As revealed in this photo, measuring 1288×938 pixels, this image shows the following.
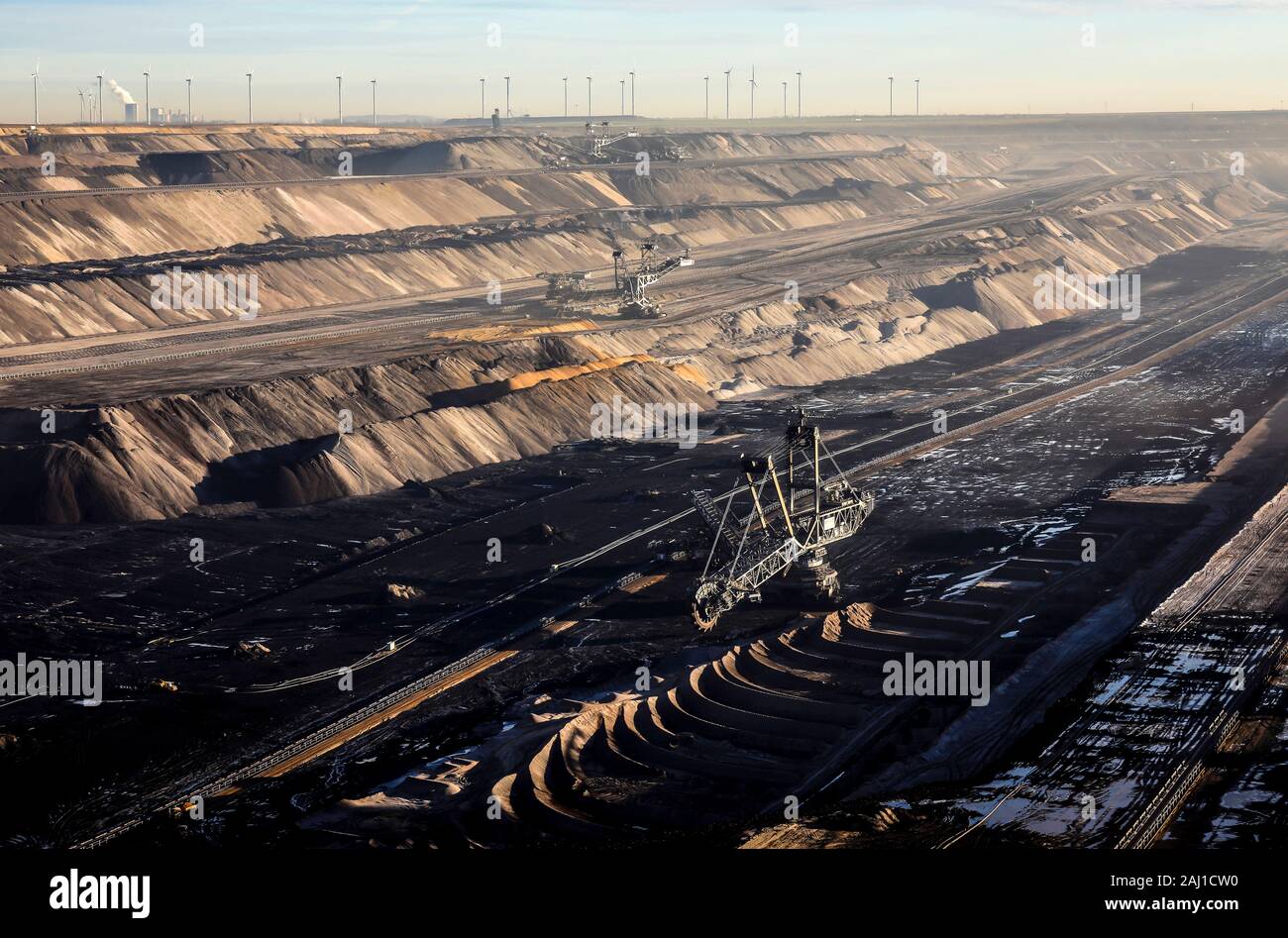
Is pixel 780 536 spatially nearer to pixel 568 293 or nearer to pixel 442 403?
pixel 442 403

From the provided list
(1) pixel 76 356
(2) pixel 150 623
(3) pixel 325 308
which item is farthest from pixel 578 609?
(3) pixel 325 308

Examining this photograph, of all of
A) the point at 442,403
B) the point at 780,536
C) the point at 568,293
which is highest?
the point at 568,293

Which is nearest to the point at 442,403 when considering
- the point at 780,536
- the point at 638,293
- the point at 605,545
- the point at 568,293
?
the point at 605,545

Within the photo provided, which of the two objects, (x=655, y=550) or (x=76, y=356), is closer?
(x=655, y=550)

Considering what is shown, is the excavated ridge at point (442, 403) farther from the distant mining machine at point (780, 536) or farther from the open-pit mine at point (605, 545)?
the distant mining machine at point (780, 536)

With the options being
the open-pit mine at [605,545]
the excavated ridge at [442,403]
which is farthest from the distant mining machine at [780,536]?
the excavated ridge at [442,403]

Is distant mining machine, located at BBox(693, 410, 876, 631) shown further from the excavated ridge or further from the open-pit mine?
the excavated ridge

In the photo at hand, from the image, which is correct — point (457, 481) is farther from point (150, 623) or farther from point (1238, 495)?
point (1238, 495)
